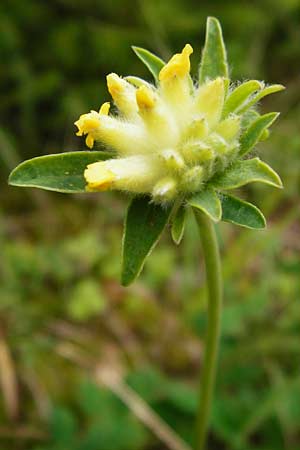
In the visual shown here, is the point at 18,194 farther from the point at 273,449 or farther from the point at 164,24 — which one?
the point at 273,449

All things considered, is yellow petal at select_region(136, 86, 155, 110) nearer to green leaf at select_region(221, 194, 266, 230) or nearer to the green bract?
the green bract

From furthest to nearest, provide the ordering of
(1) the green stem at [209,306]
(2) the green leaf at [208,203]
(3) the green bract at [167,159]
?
(1) the green stem at [209,306], (3) the green bract at [167,159], (2) the green leaf at [208,203]

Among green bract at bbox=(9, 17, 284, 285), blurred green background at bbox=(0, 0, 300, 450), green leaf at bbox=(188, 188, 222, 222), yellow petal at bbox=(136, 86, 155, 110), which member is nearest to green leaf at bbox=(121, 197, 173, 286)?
green bract at bbox=(9, 17, 284, 285)

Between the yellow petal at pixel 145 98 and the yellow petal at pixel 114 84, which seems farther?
the yellow petal at pixel 114 84

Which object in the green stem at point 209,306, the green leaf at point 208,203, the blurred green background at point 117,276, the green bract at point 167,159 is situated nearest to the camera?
the green leaf at point 208,203

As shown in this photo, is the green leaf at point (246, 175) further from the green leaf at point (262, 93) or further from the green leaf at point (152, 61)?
the green leaf at point (152, 61)

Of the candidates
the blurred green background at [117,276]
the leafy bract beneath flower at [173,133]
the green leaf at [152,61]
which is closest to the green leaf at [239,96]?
the leafy bract beneath flower at [173,133]

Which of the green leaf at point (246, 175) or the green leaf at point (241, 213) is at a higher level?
the green leaf at point (246, 175)

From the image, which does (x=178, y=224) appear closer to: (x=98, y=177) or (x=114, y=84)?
(x=98, y=177)
